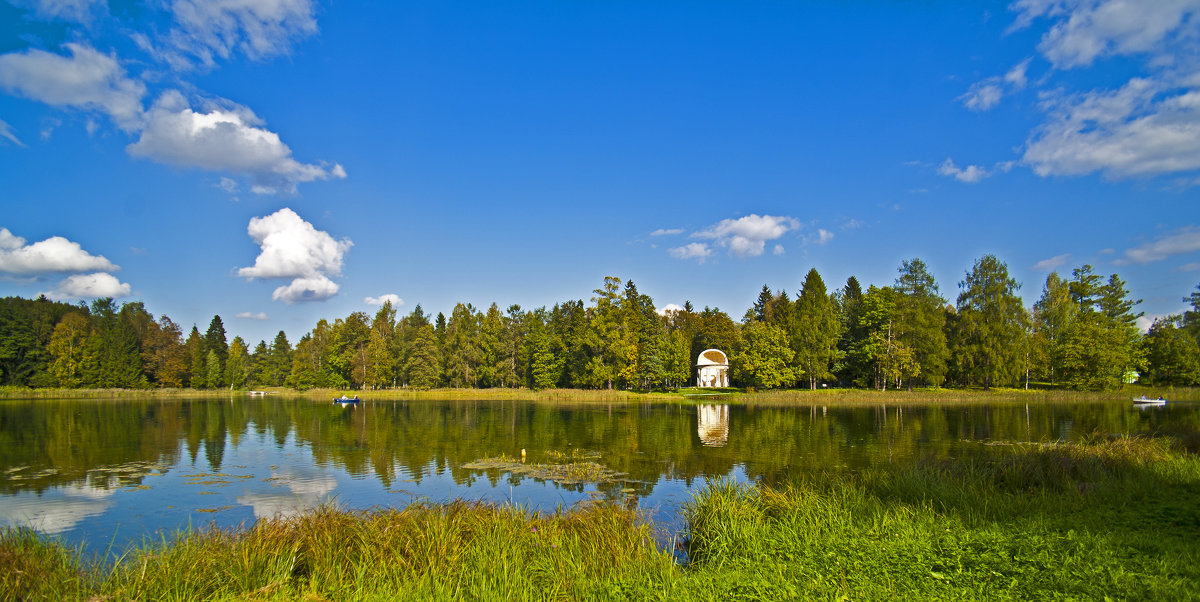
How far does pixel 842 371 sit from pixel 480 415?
4810 cm

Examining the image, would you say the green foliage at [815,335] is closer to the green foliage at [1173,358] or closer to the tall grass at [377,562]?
the green foliage at [1173,358]

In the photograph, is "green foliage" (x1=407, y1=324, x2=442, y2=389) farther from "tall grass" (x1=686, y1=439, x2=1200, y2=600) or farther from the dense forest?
"tall grass" (x1=686, y1=439, x2=1200, y2=600)

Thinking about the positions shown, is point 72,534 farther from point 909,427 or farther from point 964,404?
point 964,404

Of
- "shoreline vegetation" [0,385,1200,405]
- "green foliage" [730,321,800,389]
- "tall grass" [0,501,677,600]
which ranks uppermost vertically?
"green foliage" [730,321,800,389]

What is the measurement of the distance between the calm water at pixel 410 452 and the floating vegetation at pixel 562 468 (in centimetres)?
60

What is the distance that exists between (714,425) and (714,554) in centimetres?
2759

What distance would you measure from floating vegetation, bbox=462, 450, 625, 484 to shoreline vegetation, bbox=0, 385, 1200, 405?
36211 millimetres

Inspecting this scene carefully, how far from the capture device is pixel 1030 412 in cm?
4166

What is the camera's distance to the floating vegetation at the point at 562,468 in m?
19.0

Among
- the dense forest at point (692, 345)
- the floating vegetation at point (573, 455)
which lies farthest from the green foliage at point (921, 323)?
the floating vegetation at point (573, 455)

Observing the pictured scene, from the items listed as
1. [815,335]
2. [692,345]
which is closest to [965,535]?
[815,335]

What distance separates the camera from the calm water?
15.7 metres

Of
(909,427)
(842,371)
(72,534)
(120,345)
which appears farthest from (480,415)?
(120,345)

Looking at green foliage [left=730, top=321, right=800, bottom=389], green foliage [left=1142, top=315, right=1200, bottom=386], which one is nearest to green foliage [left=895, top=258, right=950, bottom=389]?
green foliage [left=730, top=321, right=800, bottom=389]
